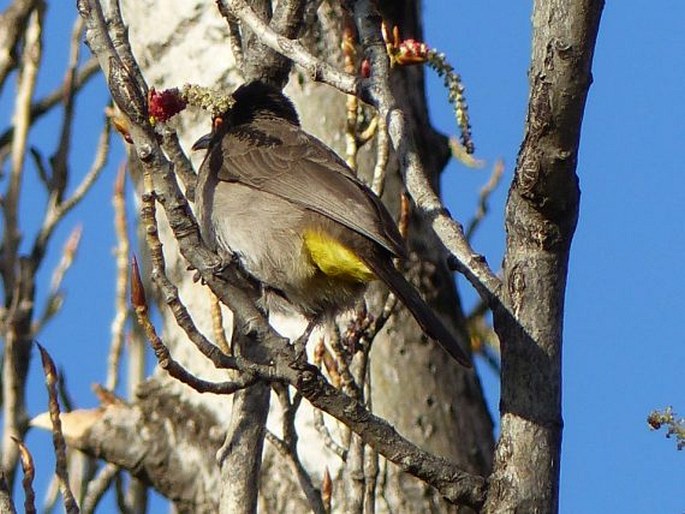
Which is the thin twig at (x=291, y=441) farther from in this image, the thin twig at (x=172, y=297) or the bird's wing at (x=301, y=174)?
the bird's wing at (x=301, y=174)

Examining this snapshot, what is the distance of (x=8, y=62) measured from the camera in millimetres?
5230

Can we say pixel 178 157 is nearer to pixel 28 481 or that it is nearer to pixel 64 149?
pixel 28 481

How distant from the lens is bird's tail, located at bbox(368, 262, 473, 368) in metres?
3.44

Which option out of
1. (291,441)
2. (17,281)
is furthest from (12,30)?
(291,441)

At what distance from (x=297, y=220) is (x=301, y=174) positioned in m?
0.22

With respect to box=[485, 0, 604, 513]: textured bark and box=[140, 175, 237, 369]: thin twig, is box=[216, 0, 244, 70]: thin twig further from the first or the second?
box=[485, 0, 604, 513]: textured bark

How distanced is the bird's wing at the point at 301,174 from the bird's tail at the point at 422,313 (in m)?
0.08

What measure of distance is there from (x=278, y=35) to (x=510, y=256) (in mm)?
805

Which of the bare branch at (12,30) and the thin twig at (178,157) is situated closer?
the thin twig at (178,157)

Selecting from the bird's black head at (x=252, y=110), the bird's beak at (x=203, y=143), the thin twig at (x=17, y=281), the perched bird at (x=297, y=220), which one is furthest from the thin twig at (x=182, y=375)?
the bird's beak at (x=203, y=143)

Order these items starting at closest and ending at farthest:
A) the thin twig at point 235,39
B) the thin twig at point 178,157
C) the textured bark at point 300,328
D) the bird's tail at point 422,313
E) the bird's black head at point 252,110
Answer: the thin twig at point 178,157 < the bird's tail at point 422,313 < the thin twig at point 235,39 < the bird's black head at point 252,110 < the textured bark at point 300,328

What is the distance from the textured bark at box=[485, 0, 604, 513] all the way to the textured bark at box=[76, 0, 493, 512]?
4.76 feet

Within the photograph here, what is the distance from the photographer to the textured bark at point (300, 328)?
4.58 m

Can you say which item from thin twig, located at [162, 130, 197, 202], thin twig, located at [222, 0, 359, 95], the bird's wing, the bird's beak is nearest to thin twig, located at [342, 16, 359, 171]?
the bird's wing
